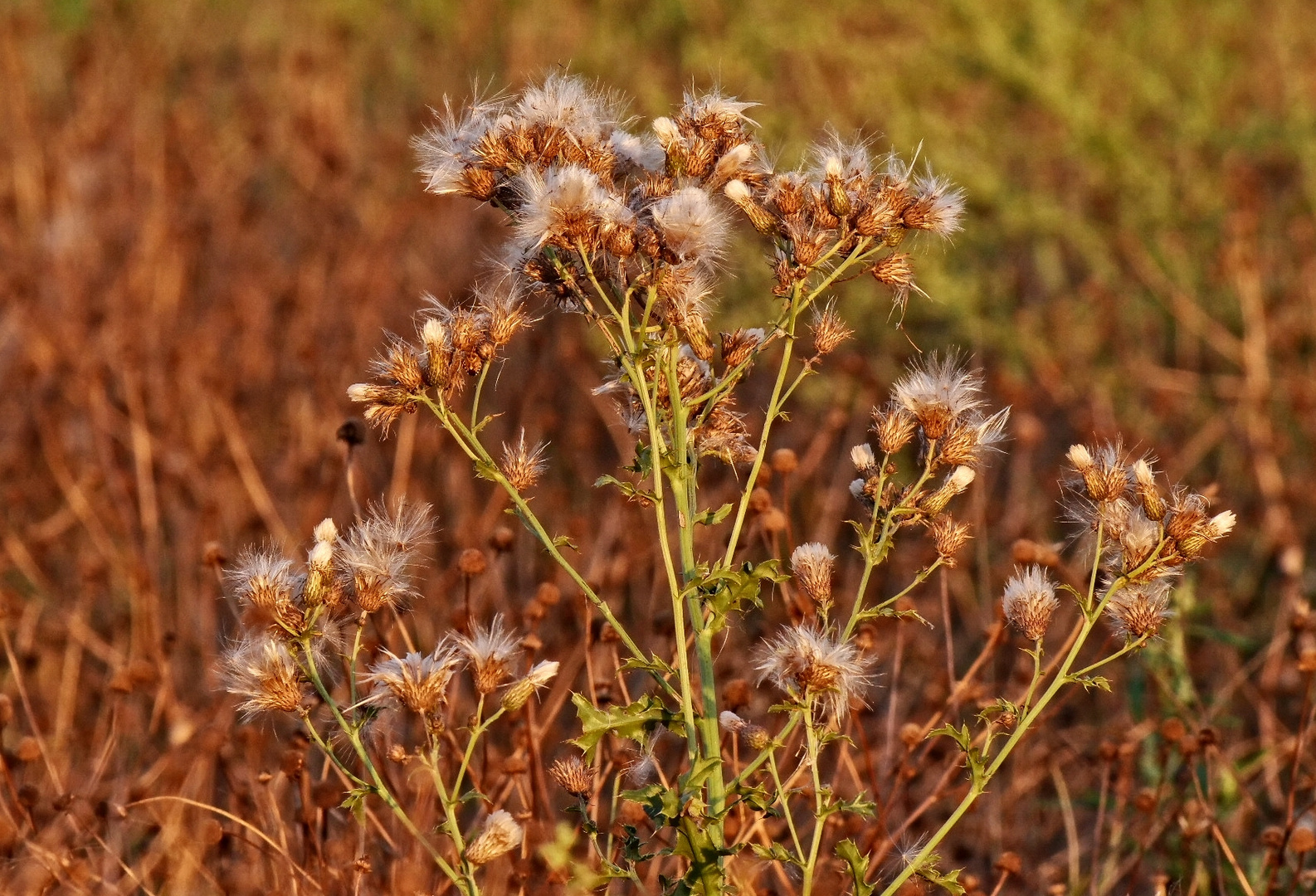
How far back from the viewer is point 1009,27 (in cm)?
514

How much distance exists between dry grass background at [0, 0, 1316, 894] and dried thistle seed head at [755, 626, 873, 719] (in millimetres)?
650

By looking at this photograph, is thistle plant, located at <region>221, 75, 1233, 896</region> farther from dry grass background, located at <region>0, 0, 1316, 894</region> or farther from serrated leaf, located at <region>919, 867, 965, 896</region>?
dry grass background, located at <region>0, 0, 1316, 894</region>

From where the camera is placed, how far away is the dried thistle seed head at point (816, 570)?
1.66 metres

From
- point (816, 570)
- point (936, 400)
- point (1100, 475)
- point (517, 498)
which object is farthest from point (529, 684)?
point (1100, 475)

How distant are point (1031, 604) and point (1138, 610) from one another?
0.12m

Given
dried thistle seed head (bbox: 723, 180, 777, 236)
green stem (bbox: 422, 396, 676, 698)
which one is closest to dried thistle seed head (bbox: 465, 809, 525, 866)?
green stem (bbox: 422, 396, 676, 698)

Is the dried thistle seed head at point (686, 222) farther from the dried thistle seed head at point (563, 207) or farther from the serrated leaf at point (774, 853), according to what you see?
the serrated leaf at point (774, 853)

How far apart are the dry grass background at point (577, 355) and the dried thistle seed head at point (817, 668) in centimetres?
65

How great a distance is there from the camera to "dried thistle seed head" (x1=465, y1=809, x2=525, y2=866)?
5.17ft

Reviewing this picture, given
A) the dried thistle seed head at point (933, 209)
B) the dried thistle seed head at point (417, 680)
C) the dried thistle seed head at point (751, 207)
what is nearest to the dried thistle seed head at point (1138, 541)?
the dried thistle seed head at point (933, 209)

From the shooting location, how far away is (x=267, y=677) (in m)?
1.57

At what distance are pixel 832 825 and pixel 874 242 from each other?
3.26ft

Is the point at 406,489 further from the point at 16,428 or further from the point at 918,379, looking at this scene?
the point at 918,379

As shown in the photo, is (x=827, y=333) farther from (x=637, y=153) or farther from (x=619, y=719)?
(x=619, y=719)
